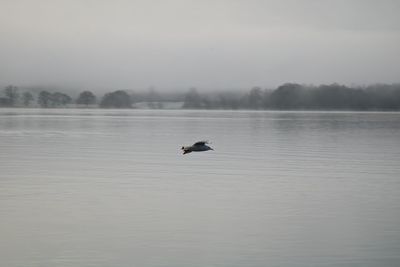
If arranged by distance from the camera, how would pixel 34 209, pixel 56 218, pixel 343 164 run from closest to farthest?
pixel 56 218 → pixel 34 209 → pixel 343 164

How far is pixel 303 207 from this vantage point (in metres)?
17.2

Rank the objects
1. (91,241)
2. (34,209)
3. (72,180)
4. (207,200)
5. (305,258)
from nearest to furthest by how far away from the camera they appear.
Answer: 1. (305,258)
2. (91,241)
3. (34,209)
4. (207,200)
5. (72,180)

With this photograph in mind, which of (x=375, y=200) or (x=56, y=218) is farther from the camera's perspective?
(x=375, y=200)

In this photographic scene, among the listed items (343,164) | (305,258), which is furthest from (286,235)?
(343,164)

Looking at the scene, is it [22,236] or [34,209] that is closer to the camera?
[22,236]

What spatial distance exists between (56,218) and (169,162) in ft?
44.4

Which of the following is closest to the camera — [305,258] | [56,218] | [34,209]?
[305,258]

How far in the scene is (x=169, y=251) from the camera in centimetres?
1246

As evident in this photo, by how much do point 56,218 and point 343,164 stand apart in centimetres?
1576

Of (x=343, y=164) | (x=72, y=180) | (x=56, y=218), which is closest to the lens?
(x=56, y=218)

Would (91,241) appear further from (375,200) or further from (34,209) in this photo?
(375,200)

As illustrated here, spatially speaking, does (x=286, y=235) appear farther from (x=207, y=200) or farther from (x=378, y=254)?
(x=207, y=200)

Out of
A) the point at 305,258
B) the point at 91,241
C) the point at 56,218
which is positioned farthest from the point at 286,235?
the point at 56,218

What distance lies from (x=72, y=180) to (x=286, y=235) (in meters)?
10.0
